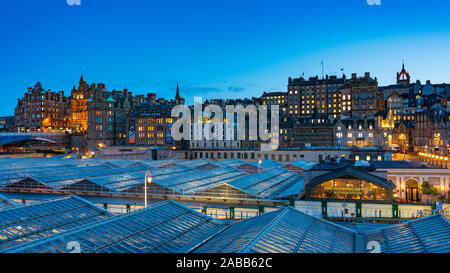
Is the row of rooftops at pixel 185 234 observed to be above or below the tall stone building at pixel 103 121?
below

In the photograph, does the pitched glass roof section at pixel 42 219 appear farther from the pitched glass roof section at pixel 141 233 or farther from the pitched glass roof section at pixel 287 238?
the pitched glass roof section at pixel 287 238

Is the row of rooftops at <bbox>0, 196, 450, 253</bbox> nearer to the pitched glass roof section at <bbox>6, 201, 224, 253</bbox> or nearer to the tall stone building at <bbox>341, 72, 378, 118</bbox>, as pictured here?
the pitched glass roof section at <bbox>6, 201, 224, 253</bbox>

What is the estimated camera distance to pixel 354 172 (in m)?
42.8

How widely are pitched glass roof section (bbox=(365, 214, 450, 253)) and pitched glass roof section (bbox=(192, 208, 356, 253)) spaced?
1.63 meters

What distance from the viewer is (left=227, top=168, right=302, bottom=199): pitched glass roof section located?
155ft

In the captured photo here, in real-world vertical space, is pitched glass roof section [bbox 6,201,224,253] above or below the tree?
above

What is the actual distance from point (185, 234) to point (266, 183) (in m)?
36.4

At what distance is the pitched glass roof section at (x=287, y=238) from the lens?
52.8 ft

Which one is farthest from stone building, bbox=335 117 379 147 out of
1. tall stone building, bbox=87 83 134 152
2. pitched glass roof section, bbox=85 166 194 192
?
pitched glass roof section, bbox=85 166 194 192

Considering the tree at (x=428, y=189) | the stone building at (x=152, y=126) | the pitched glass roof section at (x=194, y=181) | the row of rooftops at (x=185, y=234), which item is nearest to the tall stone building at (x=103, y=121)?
the stone building at (x=152, y=126)

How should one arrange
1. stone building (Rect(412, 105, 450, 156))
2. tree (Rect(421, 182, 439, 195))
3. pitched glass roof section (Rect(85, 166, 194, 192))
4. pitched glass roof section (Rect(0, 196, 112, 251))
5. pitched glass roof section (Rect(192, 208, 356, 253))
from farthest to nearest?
stone building (Rect(412, 105, 450, 156)) → tree (Rect(421, 182, 439, 195)) → pitched glass roof section (Rect(85, 166, 194, 192)) → pitched glass roof section (Rect(0, 196, 112, 251)) → pitched glass roof section (Rect(192, 208, 356, 253))

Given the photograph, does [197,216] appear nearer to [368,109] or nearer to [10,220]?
[10,220]

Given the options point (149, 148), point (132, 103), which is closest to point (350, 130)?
point (149, 148)
